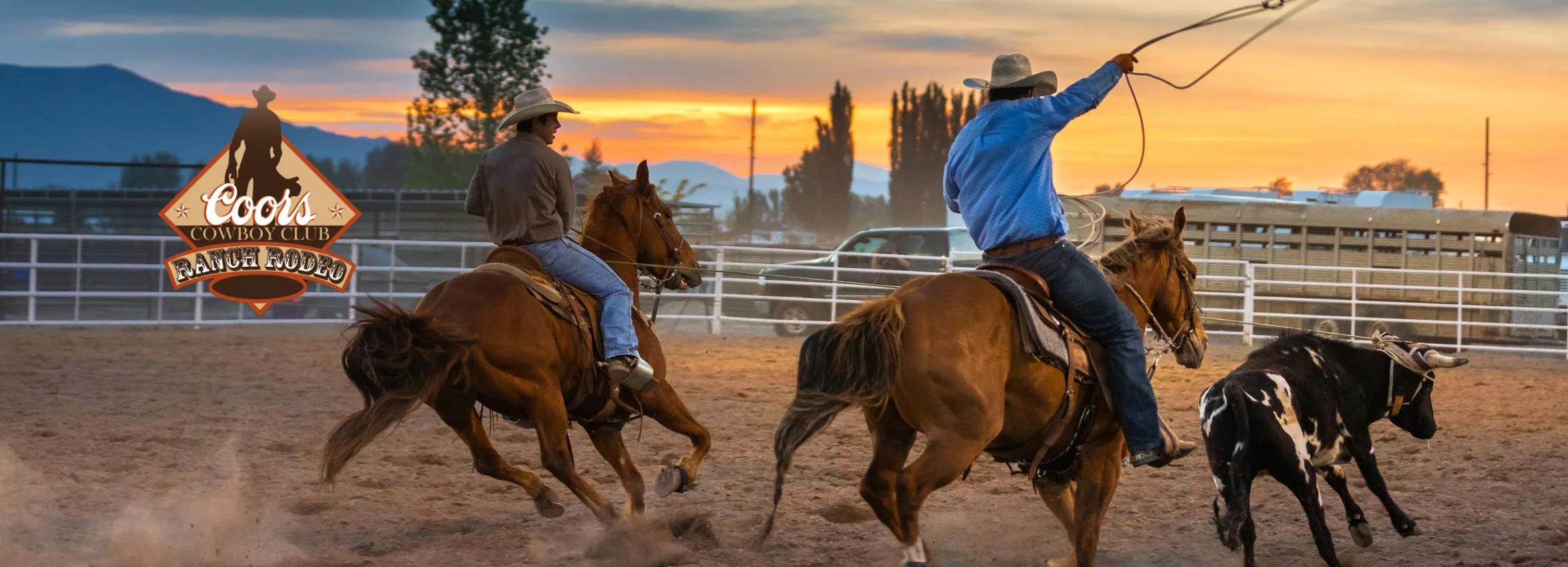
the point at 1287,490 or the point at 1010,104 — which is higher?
the point at 1010,104

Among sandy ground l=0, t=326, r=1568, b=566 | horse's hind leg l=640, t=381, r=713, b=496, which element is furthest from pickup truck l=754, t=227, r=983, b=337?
horse's hind leg l=640, t=381, r=713, b=496

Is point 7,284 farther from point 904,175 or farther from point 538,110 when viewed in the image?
point 904,175

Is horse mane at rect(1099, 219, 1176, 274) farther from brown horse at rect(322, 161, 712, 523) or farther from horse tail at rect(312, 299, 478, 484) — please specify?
horse tail at rect(312, 299, 478, 484)

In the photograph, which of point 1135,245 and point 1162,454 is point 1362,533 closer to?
point 1162,454

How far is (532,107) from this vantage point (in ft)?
17.1

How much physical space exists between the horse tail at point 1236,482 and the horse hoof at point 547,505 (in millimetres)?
2628

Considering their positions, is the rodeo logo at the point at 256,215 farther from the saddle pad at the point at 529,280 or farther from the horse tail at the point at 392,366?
the horse tail at the point at 392,366

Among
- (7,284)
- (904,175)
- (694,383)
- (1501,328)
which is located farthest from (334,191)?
(904,175)

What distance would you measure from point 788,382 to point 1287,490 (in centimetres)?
515

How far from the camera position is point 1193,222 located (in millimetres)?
18891

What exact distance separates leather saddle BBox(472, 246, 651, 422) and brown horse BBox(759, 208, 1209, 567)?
1.43m

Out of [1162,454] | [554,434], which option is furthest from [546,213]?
[1162,454]

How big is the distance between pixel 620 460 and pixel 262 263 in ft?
35.7

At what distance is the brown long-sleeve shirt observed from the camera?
5094 millimetres
